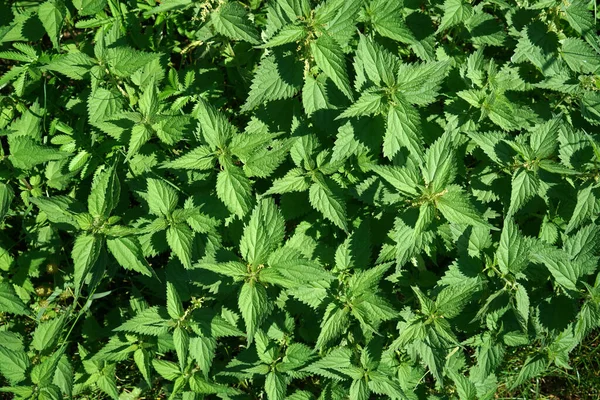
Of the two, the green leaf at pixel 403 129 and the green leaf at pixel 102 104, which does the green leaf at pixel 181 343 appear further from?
the green leaf at pixel 403 129

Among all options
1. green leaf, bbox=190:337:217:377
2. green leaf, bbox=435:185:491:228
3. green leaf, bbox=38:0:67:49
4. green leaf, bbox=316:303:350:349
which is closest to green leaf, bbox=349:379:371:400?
green leaf, bbox=316:303:350:349

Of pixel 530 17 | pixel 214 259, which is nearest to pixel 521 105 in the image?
pixel 530 17

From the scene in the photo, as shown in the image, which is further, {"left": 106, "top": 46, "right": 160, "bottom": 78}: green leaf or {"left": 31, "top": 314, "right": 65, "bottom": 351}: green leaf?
{"left": 31, "top": 314, "right": 65, "bottom": 351}: green leaf

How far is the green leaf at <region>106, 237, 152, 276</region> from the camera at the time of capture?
3355 millimetres

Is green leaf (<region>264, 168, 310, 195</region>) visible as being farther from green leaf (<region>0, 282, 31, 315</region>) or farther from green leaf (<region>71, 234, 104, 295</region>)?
green leaf (<region>0, 282, 31, 315</region>)

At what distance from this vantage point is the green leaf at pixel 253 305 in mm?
3155

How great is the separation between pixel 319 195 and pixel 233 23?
46.8 inches

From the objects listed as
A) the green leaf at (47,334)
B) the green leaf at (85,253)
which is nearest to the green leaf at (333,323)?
the green leaf at (85,253)

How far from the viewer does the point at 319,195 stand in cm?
345

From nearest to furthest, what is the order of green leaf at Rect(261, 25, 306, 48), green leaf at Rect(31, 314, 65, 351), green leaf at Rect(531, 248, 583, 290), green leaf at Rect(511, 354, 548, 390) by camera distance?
green leaf at Rect(261, 25, 306, 48) → green leaf at Rect(531, 248, 583, 290) → green leaf at Rect(511, 354, 548, 390) → green leaf at Rect(31, 314, 65, 351)

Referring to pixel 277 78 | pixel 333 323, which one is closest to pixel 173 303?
pixel 333 323

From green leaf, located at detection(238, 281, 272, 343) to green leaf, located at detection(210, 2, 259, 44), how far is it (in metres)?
1.51

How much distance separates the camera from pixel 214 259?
3.51m

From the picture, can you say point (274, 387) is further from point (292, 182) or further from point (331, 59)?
point (331, 59)
